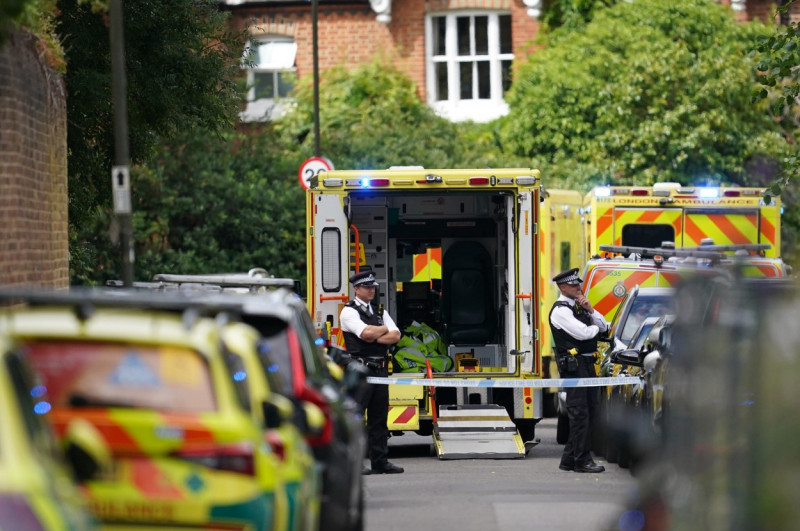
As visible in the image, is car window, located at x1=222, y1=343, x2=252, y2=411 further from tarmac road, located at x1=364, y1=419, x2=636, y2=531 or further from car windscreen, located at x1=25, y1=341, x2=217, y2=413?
tarmac road, located at x1=364, y1=419, x2=636, y2=531

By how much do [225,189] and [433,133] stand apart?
217 inches

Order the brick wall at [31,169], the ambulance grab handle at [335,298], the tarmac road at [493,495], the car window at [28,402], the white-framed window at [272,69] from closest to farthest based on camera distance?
the car window at [28,402] < the tarmac road at [493,495] < the brick wall at [31,169] < the ambulance grab handle at [335,298] < the white-framed window at [272,69]

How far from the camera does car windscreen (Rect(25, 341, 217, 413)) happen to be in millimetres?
6523

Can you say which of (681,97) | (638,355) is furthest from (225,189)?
(638,355)

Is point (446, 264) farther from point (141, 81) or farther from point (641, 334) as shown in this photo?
point (141, 81)

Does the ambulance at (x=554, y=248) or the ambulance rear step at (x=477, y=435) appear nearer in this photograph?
the ambulance rear step at (x=477, y=435)

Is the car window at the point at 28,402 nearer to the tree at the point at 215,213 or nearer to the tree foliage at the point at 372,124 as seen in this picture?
the tree at the point at 215,213

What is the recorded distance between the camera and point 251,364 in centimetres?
713

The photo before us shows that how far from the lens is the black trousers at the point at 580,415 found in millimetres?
13398

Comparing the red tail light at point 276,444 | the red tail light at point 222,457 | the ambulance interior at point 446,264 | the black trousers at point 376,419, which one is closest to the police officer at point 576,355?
the black trousers at point 376,419

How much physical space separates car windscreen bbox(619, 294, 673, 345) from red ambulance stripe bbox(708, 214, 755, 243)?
452 centimetres

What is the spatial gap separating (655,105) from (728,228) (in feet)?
29.6

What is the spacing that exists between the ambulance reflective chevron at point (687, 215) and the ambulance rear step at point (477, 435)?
575 cm

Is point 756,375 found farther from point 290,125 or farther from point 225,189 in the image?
point 290,125
